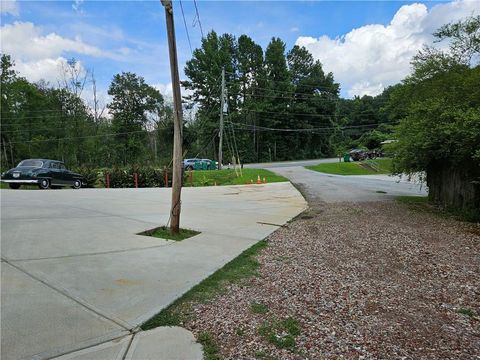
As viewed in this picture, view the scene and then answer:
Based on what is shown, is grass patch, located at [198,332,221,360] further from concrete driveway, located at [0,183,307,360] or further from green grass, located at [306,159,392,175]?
green grass, located at [306,159,392,175]

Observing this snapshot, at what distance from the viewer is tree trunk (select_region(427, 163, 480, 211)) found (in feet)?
29.0

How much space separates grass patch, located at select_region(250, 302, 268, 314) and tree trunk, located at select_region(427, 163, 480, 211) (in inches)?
283

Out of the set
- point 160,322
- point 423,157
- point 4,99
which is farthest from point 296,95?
point 160,322

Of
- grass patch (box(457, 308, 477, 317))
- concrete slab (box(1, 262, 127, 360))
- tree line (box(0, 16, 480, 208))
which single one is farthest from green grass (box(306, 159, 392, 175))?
concrete slab (box(1, 262, 127, 360))

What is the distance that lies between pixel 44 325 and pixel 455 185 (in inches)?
414

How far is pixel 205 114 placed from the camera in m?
48.3

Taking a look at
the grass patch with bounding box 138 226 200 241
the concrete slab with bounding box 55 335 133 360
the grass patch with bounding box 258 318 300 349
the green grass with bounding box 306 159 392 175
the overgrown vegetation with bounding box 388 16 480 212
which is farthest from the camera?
the green grass with bounding box 306 159 392 175

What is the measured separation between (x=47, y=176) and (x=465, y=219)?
1733 cm

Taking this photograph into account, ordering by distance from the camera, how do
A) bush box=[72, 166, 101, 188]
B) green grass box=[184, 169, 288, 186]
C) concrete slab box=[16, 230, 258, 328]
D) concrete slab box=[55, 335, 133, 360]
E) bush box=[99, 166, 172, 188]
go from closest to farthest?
concrete slab box=[55, 335, 133, 360] < concrete slab box=[16, 230, 258, 328] < bush box=[72, 166, 101, 188] < bush box=[99, 166, 172, 188] < green grass box=[184, 169, 288, 186]

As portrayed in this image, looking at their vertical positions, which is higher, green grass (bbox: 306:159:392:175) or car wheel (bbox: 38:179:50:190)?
green grass (bbox: 306:159:392:175)

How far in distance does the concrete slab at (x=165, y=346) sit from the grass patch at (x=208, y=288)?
5.8 inches

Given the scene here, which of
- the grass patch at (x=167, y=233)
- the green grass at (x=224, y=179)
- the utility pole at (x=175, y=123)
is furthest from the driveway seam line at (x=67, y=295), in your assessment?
the green grass at (x=224, y=179)

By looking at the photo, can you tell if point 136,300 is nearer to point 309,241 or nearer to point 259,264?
point 259,264

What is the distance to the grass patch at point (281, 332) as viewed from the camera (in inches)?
109
